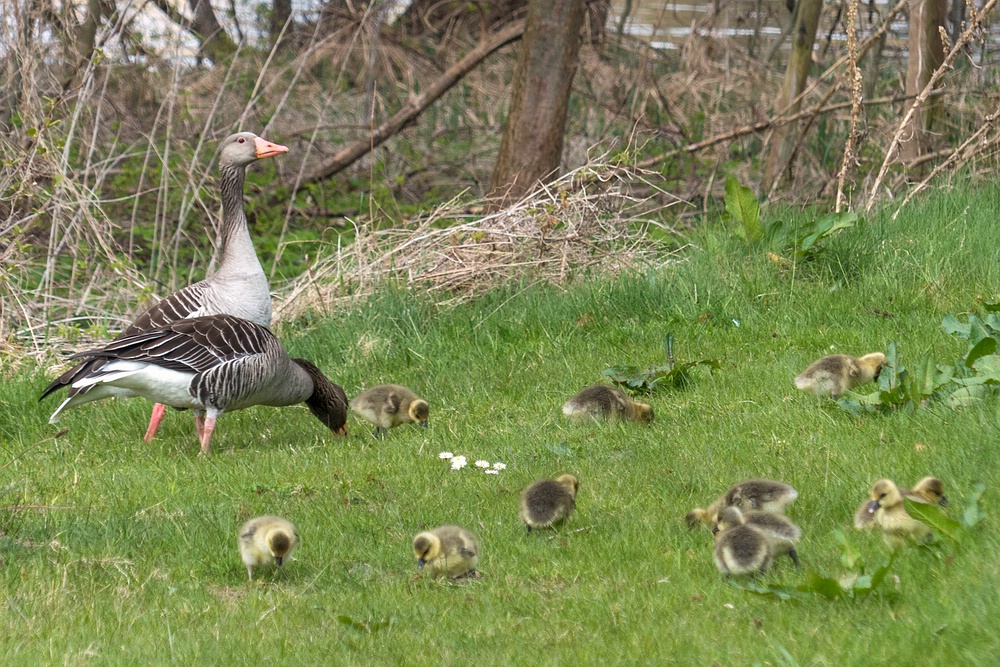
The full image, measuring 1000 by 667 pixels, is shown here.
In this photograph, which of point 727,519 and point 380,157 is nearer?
point 727,519

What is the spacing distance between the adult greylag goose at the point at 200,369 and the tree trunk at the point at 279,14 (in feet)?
42.2

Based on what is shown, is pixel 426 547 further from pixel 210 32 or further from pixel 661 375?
pixel 210 32

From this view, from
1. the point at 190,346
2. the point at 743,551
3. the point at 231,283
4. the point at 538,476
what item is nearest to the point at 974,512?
the point at 743,551

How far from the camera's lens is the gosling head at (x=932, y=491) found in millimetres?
4631

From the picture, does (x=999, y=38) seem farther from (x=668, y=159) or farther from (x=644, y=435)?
(x=644, y=435)

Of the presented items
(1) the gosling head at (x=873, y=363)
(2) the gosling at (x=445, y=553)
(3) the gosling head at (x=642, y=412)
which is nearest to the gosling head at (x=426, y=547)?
(2) the gosling at (x=445, y=553)

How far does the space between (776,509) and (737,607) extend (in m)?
0.85

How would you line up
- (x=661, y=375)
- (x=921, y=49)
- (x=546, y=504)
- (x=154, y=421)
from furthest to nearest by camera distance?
1. (x=921, y=49)
2. (x=154, y=421)
3. (x=661, y=375)
4. (x=546, y=504)

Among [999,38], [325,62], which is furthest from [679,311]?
[325,62]

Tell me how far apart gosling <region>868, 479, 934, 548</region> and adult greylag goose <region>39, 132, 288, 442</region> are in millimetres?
4747

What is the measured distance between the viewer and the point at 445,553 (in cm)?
464

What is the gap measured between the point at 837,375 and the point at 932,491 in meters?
1.98

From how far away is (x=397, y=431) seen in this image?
7.43 metres

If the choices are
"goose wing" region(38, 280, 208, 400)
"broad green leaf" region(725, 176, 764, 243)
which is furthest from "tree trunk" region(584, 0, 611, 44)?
"goose wing" region(38, 280, 208, 400)
